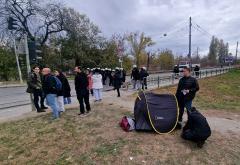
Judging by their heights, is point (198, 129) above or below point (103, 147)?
above

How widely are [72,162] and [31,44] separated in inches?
242

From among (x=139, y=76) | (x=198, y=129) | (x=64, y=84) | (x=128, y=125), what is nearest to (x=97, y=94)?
(x=64, y=84)

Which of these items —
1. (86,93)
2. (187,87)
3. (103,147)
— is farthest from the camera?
(86,93)

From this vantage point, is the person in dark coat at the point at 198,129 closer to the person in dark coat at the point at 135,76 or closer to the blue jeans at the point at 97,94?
the blue jeans at the point at 97,94

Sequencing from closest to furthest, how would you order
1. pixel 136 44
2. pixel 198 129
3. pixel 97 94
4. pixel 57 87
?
pixel 198 129, pixel 57 87, pixel 97 94, pixel 136 44

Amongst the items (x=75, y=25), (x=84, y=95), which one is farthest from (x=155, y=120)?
(x=75, y=25)

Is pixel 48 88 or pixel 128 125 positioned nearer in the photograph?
pixel 128 125

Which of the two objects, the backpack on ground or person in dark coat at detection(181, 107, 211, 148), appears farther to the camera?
the backpack on ground

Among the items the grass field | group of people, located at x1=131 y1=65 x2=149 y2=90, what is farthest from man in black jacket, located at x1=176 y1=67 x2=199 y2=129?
group of people, located at x1=131 y1=65 x2=149 y2=90

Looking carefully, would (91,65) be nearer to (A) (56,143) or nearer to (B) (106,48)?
(B) (106,48)

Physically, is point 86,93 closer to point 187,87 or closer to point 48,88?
point 48,88

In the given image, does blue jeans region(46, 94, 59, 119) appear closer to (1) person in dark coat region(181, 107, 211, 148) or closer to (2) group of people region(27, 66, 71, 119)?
(2) group of people region(27, 66, 71, 119)

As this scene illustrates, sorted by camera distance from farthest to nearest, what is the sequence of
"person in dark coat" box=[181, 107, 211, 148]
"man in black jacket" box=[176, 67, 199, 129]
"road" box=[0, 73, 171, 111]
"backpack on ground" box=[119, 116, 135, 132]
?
"road" box=[0, 73, 171, 111] → "man in black jacket" box=[176, 67, 199, 129] → "backpack on ground" box=[119, 116, 135, 132] → "person in dark coat" box=[181, 107, 211, 148]

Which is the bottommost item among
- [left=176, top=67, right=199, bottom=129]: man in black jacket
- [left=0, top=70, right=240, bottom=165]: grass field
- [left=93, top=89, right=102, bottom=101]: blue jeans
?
[left=0, top=70, right=240, bottom=165]: grass field
